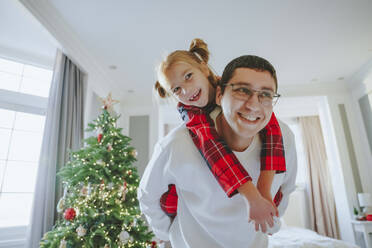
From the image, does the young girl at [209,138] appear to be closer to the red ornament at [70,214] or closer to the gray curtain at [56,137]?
the red ornament at [70,214]

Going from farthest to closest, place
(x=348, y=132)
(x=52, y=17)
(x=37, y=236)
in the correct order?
1. (x=348, y=132)
2. (x=52, y=17)
3. (x=37, y=236)

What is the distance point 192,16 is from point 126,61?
140cm

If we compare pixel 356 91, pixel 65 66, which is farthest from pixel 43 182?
pixel 356 91

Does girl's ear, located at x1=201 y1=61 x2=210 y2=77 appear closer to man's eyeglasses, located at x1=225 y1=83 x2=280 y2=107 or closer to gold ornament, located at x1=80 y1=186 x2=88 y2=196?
man's eyeglasses, located at x1=225 y1=83 x2=280 y2=107

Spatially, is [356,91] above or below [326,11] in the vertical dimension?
below

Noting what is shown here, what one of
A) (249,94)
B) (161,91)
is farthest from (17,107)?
(249,94)

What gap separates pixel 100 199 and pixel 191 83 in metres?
1.97

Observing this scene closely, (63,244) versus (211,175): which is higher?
(211,175)

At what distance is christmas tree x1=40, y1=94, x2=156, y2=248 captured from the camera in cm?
220

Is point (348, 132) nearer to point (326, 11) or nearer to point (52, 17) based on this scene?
point (326, 11)

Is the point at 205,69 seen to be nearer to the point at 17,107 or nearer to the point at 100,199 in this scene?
the point at 100,199

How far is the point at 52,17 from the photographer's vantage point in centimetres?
258

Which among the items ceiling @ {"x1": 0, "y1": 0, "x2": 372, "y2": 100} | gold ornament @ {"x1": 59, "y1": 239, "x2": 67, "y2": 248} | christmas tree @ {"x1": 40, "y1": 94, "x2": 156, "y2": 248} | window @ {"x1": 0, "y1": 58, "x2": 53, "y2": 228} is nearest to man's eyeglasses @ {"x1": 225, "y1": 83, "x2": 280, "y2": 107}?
ceiling @ {"x1": 0, "y1": 0, "x2": 372, "y2": 100}

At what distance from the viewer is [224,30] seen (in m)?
3.01
